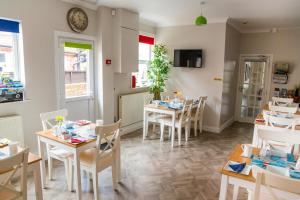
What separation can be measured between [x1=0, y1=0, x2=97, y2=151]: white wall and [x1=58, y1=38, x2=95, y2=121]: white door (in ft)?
0.64

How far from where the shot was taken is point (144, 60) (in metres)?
5.91

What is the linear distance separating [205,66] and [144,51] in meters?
1.64

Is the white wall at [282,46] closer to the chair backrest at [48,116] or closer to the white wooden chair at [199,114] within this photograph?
the white wooden chair at [199,114]

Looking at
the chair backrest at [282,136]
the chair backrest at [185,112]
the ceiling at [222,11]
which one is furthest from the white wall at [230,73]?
the chair backrest at [282,136]

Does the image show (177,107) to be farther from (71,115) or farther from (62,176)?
(62,176)

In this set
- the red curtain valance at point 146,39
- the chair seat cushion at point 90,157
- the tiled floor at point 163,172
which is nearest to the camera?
the chair seat cushion at point 90,157

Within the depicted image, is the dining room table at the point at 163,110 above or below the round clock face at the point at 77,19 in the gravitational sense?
Answer: below

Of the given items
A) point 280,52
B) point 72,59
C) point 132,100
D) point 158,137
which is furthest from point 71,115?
point 280,52

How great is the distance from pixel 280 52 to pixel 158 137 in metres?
4.07

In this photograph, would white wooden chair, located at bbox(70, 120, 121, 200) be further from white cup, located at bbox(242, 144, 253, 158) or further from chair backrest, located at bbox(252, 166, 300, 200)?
chair backrest, located at bbox(252, 166, 300, 200)

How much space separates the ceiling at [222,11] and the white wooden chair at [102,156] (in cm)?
249

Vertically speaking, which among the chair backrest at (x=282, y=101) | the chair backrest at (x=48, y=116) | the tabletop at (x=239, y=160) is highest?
the chair backrest at (x=282, y=101)

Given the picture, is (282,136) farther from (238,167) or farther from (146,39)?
(146,39)

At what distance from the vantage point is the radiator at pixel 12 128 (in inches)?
118
